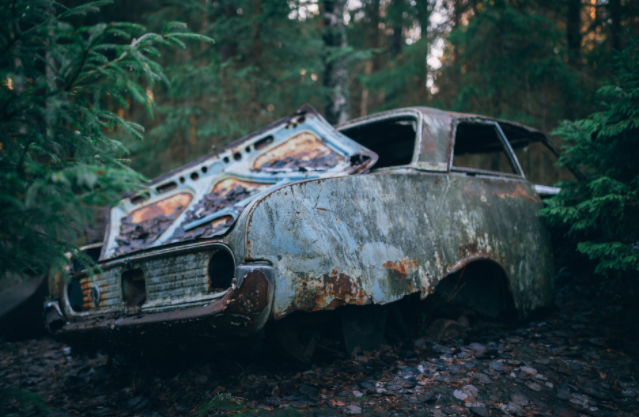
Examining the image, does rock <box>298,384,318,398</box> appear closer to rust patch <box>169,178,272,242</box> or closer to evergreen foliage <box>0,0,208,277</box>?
rust patch <box>169,178,272,242</box>

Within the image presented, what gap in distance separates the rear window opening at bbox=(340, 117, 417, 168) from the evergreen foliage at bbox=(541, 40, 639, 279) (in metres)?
1.41

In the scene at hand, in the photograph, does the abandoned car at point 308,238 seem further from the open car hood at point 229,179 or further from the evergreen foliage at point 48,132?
the evergreen foliage at point 48,132

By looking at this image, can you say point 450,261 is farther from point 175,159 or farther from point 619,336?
point 175,159

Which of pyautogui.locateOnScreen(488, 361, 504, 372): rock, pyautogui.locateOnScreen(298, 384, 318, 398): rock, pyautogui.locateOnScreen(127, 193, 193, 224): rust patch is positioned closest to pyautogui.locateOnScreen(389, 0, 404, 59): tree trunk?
pyautogui.locateOnScreen(127, 193, 193, 224): rust patch

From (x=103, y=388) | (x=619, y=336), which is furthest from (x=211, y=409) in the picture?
(x=619, y=336)

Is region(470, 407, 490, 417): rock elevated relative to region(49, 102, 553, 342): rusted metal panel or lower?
lower

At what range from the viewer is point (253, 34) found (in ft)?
26.8

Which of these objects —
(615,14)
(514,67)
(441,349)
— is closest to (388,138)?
(441,349)

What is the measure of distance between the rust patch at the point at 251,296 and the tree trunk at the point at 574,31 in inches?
306

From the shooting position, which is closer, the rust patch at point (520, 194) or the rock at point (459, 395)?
the rock at point (459, 395)

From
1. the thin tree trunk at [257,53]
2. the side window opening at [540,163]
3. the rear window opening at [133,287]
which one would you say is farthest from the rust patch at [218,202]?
the side window opening at [540,163]

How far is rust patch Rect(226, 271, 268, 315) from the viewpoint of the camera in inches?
79.8

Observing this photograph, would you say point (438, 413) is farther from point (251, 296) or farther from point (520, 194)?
point (520, 194)

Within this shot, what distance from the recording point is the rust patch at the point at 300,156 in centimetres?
323
